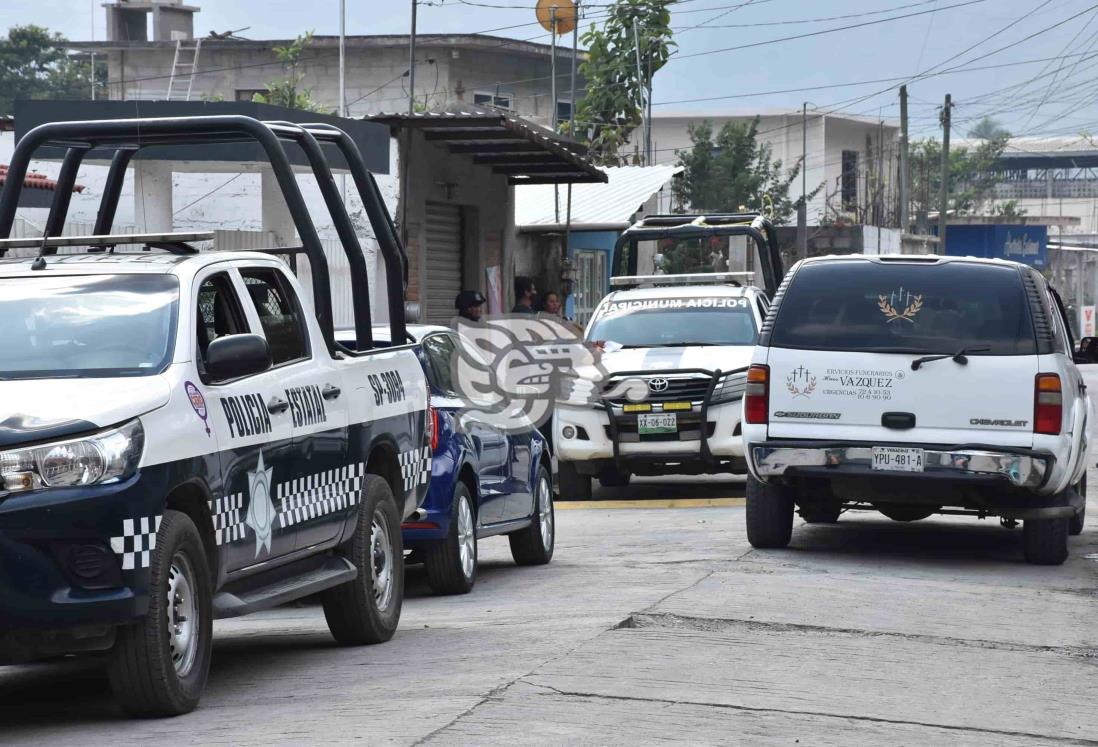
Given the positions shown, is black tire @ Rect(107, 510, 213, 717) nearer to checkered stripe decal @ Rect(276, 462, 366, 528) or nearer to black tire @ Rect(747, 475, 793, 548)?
checkered stripe decal @ Rect(276, 462, 366, 528)

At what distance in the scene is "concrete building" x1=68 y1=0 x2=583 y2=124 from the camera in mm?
49562

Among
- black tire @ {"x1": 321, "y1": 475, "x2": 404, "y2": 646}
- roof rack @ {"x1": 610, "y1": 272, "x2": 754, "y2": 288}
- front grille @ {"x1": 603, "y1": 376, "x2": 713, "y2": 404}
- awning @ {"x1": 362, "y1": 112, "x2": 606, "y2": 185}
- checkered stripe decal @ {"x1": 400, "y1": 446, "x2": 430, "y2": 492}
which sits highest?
awning @ {"x1": 362, "y1": 112, "x2": 606, "y2": 185}

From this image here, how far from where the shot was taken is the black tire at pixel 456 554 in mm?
10891

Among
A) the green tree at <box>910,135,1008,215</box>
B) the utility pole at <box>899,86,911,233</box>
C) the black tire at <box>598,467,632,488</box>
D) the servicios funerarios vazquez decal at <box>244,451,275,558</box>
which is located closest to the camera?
the servicios funerarios vazquez decal at <box>244,451,275,558</box>

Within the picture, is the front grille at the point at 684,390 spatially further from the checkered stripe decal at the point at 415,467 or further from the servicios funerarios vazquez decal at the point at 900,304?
the checkered stripe decal at the point at 415,467

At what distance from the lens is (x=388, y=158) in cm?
2300

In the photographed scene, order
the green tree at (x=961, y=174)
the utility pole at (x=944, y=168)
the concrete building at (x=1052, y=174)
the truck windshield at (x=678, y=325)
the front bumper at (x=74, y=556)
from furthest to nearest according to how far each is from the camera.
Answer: the concrete building at (x=1052, y=174), the green tree at (x=961, y=174), the utility pole at (x=944, y=168), the truck windshield at (x=678, y=325), the front bumper at (x=74, y=556)

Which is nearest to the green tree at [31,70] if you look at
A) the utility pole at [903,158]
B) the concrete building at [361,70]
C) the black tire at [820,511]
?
the concrete building at [361,70]

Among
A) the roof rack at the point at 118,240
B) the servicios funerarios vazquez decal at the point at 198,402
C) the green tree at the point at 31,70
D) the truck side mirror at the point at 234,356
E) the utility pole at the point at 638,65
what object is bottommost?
the servicios funerarios vazquez decal at the point at 198,402

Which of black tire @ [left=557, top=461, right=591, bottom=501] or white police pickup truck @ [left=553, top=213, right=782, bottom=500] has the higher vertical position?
Result: white police pickup truck @ [left=553, top=213, right=782, bottom=500]

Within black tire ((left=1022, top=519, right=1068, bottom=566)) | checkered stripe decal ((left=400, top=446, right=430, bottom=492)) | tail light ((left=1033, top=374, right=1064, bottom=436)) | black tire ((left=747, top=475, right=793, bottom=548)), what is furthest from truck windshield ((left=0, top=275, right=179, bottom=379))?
black tire ((left=1022, top=519, right=1068, bottom=566))

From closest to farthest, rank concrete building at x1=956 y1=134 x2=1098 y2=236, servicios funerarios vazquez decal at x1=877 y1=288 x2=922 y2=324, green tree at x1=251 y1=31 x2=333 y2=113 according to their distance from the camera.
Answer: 1. servicios funerarios vazquez decal at x1=877 y1=288 x2=922 y2=324
2. green tree at x1=251 y1=31 x2=333 y2=113
3. concrete building at x1=956 y1=134 x2=1098 y2=236

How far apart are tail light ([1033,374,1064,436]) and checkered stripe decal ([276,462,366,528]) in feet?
15.9

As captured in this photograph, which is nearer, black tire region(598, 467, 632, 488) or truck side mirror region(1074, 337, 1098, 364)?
truck side mirror region(1074, 337, 1098, 364)
